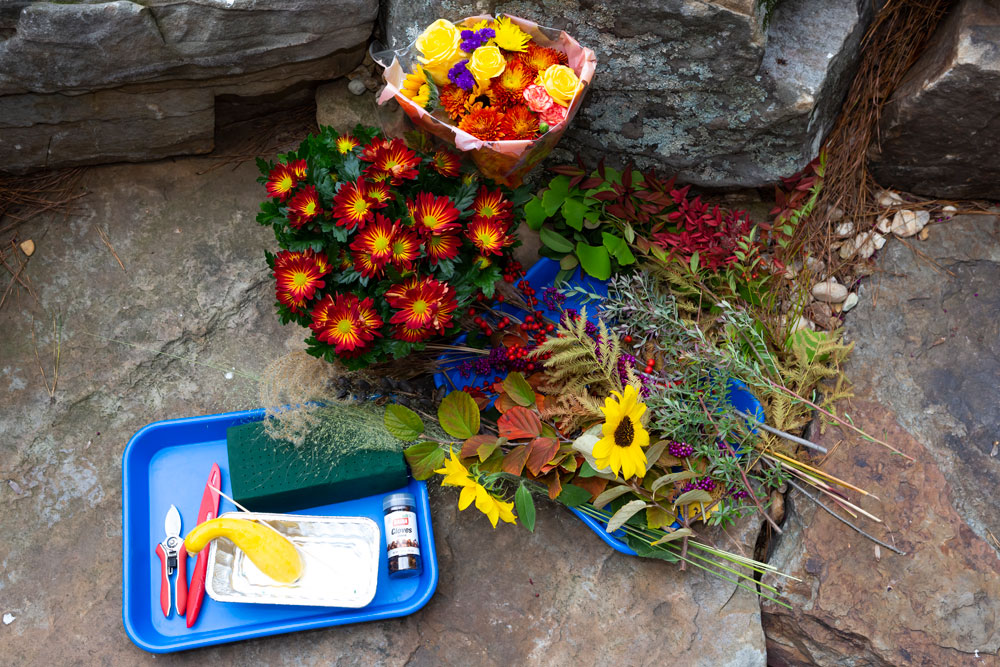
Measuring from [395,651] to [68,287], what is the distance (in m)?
1.38

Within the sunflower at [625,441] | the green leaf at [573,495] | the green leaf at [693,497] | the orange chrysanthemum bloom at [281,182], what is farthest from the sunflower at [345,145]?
the green leaf at [693,497]

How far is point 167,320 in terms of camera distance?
2244 mm

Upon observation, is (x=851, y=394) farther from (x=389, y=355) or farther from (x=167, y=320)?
(x=167, y=320)

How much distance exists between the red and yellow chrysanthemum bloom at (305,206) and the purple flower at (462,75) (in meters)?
0.44

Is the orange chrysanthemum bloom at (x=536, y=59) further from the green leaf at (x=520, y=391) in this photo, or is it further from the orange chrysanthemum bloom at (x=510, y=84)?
the green leaf at (x=520, y=391)

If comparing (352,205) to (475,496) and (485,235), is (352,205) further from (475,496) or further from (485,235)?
(475,496)

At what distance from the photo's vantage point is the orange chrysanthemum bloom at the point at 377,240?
170 centimetres

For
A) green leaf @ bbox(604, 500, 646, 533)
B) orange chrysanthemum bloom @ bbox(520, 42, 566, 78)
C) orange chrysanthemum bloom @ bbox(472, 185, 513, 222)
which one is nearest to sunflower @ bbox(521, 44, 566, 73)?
orange chrysanthemum bloom @ bbox(520, 42, 566, 78)

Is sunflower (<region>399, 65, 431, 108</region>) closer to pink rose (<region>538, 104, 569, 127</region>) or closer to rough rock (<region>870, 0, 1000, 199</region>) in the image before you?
pink rose (<region>538, 104, 569, 127</region>)

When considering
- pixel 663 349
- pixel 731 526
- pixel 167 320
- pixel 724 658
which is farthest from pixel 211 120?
pixel 724 658

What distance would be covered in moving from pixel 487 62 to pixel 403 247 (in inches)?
20.0

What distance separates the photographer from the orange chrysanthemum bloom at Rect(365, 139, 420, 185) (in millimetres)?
1789

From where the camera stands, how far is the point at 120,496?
6.81ft

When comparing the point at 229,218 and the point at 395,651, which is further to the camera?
the point at 229,218
